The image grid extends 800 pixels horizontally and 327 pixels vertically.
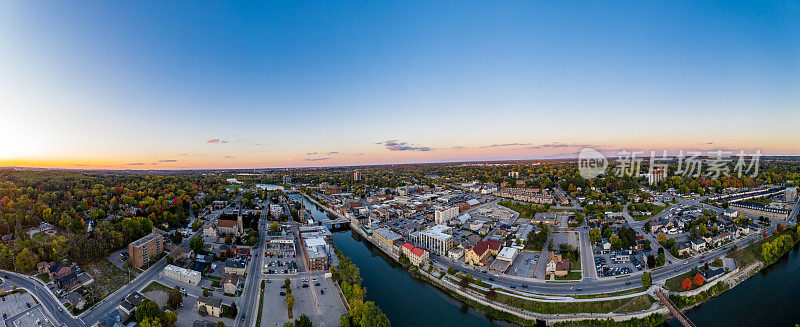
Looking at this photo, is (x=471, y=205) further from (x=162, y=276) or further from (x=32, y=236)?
(x=32, y=236)

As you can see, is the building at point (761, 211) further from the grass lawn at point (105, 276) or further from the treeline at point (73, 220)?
the treeline at point (73, 220)

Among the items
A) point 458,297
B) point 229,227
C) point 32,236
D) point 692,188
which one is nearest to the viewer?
point 458,297

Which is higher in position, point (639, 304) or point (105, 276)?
point (105, 276)

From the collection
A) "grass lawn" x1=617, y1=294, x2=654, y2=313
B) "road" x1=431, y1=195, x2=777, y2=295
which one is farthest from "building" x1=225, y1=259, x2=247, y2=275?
"grass lawn" x1=617, y1=294, x2=654, y2=313

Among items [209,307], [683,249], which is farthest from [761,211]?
[209,307]

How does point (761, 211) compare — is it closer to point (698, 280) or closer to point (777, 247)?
point (777, 247)

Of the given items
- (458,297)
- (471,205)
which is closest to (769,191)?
(471,205)

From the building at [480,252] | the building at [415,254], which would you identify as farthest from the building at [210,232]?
the building at [480,252]
